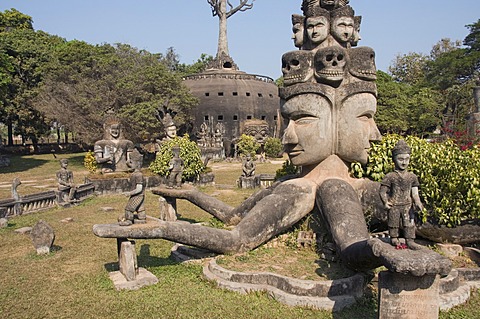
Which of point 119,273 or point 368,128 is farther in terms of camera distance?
point 368,128

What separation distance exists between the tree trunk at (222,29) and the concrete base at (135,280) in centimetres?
4870

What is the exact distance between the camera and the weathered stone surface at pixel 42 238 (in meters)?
8.48

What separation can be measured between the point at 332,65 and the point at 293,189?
251 centimetres

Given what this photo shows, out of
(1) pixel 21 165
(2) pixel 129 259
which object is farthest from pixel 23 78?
(2) pixel 129 259

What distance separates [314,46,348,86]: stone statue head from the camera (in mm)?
7359

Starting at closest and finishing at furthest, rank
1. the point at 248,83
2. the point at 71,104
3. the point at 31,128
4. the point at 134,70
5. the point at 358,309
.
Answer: the point at 358,309 → the point at 71,104 → the point at 134,70 → the point at 31,128 → the point at 248,83

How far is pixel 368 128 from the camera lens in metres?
7.69

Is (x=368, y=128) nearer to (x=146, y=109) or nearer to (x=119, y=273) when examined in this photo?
(x=119, y=273)

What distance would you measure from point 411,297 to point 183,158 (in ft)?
48.5

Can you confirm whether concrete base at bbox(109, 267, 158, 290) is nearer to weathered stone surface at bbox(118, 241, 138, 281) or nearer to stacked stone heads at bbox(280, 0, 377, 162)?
weathered stone surface at bbox(118, 241, 138, 281)

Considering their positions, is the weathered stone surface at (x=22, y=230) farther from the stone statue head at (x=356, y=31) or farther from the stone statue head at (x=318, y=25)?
the stone statue head at (x=356, y=31)

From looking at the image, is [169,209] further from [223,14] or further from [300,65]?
[223,14]

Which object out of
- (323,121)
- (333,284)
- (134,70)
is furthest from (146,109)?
(333,284)

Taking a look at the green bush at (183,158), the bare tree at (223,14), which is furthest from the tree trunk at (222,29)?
the green bush at (183,158)
